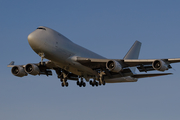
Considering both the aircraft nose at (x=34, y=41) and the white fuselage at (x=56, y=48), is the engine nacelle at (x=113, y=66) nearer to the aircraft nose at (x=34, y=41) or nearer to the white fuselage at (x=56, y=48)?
the white fuselage at (x=56, y=48)

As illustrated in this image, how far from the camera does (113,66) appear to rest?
37.0m

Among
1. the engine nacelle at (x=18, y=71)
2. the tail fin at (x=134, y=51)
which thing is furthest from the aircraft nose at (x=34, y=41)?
the tail fin at (x=134, y=51)

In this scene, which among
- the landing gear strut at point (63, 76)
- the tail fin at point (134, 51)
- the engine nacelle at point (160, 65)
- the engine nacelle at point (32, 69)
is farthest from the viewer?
the tail fin at point (134, 51)

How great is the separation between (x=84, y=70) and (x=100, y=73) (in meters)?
2.44

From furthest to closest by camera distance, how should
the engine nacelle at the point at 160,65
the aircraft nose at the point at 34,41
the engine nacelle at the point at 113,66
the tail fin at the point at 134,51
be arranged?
the tail fin at the point at 134,51
the engine nacelle at the point at 113,66
the engine nacelle at the point at 160,65
the aircraft nose at the point at 34,41

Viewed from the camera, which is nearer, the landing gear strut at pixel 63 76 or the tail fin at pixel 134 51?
the landing gear strut at pixel 63 76

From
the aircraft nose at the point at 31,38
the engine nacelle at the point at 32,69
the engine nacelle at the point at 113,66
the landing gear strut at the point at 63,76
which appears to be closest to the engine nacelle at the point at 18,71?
the engine nacelle at the point at 32,69

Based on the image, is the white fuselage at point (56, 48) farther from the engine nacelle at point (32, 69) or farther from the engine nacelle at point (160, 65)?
the engine nacelle at point (160, 65)

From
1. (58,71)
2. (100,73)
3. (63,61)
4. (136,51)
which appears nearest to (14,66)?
(58,71)

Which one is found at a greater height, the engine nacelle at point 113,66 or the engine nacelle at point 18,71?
the engine nacelle at point 18,71

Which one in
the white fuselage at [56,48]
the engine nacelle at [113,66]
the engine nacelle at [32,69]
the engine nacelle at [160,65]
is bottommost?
the engine nacelle at [160,65]

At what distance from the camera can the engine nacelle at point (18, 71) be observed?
41125mm

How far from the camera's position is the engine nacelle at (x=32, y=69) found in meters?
39.7

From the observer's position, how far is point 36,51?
3459cm
